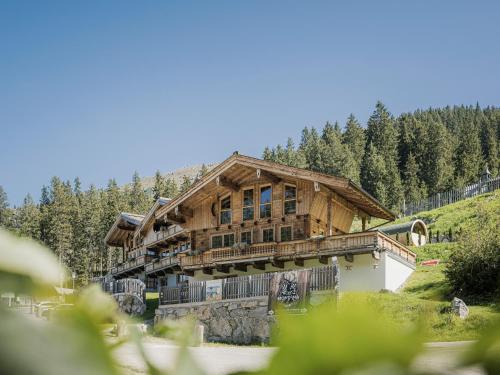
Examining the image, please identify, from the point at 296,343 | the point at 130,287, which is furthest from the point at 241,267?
the point at 296,343

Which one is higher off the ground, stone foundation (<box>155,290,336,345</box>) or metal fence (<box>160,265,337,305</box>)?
metal fence (<box>160,265,337,305</box>)

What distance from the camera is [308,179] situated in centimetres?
2161

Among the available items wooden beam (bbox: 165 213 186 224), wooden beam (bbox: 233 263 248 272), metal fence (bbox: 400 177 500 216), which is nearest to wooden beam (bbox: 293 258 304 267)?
wooden beam (bbox: 233 263 248 272)

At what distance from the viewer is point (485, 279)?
1831 cm

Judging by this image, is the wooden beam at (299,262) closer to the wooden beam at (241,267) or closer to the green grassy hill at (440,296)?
the wooden beam at (241,267)

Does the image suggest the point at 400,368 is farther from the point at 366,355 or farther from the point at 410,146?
the point at 410,146

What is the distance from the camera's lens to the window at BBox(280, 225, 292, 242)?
23344 mm

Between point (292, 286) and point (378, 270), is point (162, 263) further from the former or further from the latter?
point (292, 286)

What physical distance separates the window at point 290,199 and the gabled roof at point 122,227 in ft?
61.4

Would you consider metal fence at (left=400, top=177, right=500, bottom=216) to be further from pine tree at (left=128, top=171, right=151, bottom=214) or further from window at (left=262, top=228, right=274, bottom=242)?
pine tree at (left=128, top=171, right=151, bottom=214)

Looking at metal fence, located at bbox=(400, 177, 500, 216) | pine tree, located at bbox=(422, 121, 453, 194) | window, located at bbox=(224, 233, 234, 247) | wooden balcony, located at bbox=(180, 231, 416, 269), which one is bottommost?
wooden balcony, located at bbox=(180, 231, 416, 269)

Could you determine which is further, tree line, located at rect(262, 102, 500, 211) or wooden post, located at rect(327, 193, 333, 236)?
tree line, located at rect(262, 102, 500, 211)

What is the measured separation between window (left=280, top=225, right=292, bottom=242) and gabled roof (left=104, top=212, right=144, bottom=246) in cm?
1848

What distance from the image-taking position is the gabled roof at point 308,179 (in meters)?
21.2
